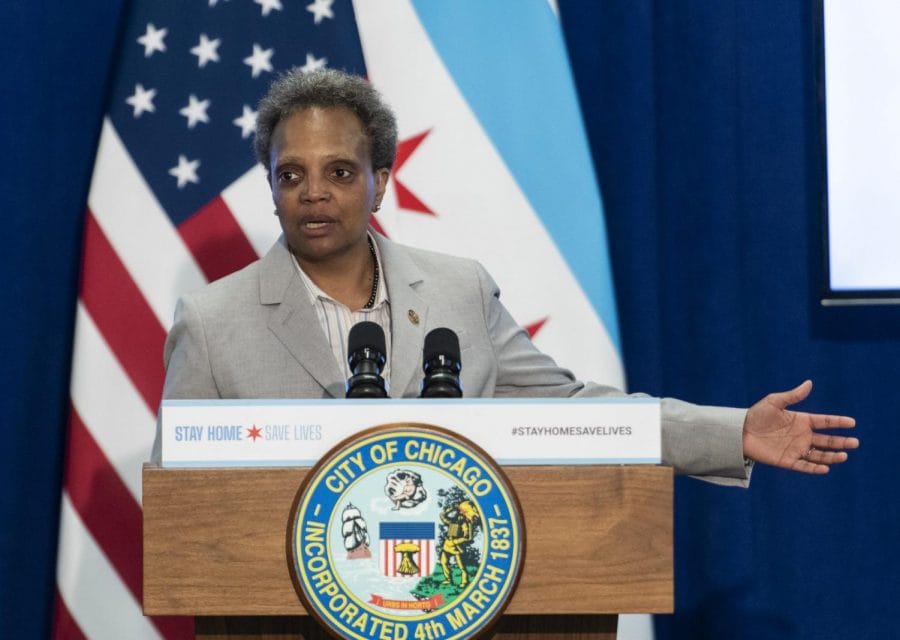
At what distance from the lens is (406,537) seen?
1.34m

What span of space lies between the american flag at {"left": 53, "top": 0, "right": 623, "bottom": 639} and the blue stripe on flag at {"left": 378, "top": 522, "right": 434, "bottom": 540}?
1.47m

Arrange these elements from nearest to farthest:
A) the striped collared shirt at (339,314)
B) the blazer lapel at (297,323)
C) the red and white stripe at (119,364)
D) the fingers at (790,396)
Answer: the fingers at (790,396) < the blazer lapel at (297,323) < the striped collared shirt at (339,314) < the red and white stripe at (119,364)

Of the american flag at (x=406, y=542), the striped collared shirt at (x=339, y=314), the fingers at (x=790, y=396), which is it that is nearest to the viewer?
the american flag at (x=406, y=542)

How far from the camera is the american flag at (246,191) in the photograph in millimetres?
2688

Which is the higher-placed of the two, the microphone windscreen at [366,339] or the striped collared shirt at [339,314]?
the striped collared shirt at [339,314]

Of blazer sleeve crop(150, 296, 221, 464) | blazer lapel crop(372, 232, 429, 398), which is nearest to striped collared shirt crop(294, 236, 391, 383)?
blazer lapel crop(372, 232, 429, 398)

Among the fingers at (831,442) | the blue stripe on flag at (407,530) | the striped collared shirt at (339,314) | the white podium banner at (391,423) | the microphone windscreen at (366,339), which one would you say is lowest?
the blue stripe on flag at (407,530)

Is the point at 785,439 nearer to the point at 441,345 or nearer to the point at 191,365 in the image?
the point at 441,345

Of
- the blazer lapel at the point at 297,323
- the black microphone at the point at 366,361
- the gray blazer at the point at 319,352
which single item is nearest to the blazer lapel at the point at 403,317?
the gray blazer at the point at 319,352

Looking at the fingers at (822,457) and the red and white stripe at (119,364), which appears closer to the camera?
the fingers at (822,457)

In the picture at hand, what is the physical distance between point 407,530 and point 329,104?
957 mm

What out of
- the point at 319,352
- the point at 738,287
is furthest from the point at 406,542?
the point at 738,287

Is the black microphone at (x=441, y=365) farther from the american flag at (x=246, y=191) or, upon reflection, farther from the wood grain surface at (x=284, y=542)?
the american flag at (x=246, y=191)

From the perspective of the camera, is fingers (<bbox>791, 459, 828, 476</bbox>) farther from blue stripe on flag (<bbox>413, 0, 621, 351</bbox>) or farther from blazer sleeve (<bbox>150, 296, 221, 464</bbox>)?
blue stripe on flag (<bbox>413, 0, 621, 351</bbox>)
